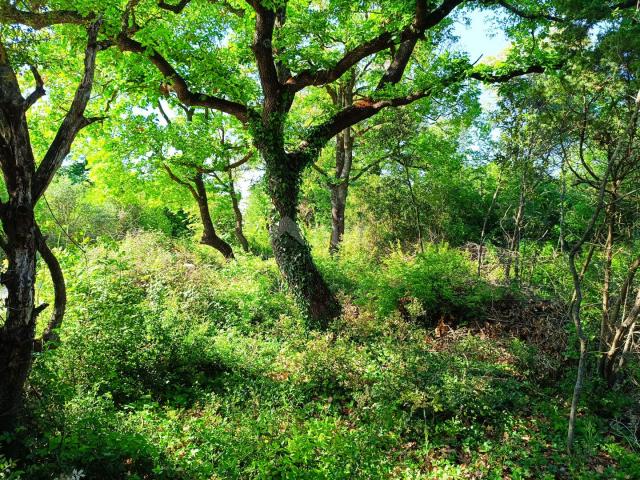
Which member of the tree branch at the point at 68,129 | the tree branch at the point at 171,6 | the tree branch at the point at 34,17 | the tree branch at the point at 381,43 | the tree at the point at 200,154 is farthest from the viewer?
the tree at the point at 200,154

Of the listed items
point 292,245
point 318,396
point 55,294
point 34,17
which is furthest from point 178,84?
point 318,396

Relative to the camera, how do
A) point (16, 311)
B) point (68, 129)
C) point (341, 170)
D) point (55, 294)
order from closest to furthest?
point (16, 311)
point (68, 129)
point (55, 294)
point (341, 170)

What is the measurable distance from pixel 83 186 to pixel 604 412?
23153mm

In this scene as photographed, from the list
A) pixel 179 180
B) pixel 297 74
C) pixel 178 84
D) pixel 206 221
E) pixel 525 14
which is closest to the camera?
pixel 178 84

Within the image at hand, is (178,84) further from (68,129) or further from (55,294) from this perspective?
(55,294)

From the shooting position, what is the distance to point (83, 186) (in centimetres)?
2114

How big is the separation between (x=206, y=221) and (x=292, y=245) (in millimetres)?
7493

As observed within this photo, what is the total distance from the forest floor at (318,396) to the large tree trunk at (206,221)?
6678mm

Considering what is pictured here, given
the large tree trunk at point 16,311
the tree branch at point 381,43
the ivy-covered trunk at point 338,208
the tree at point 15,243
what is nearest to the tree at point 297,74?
the tree branch at point 381,43

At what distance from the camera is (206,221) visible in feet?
46.6

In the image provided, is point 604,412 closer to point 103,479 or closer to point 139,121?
point 103,479

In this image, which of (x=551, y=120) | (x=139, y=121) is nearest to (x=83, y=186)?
(x=139, y=121)

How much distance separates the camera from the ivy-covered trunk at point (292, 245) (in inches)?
291

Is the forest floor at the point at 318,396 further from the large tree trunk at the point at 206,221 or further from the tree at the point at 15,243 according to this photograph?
the large tree trunk at the point at 206,221
